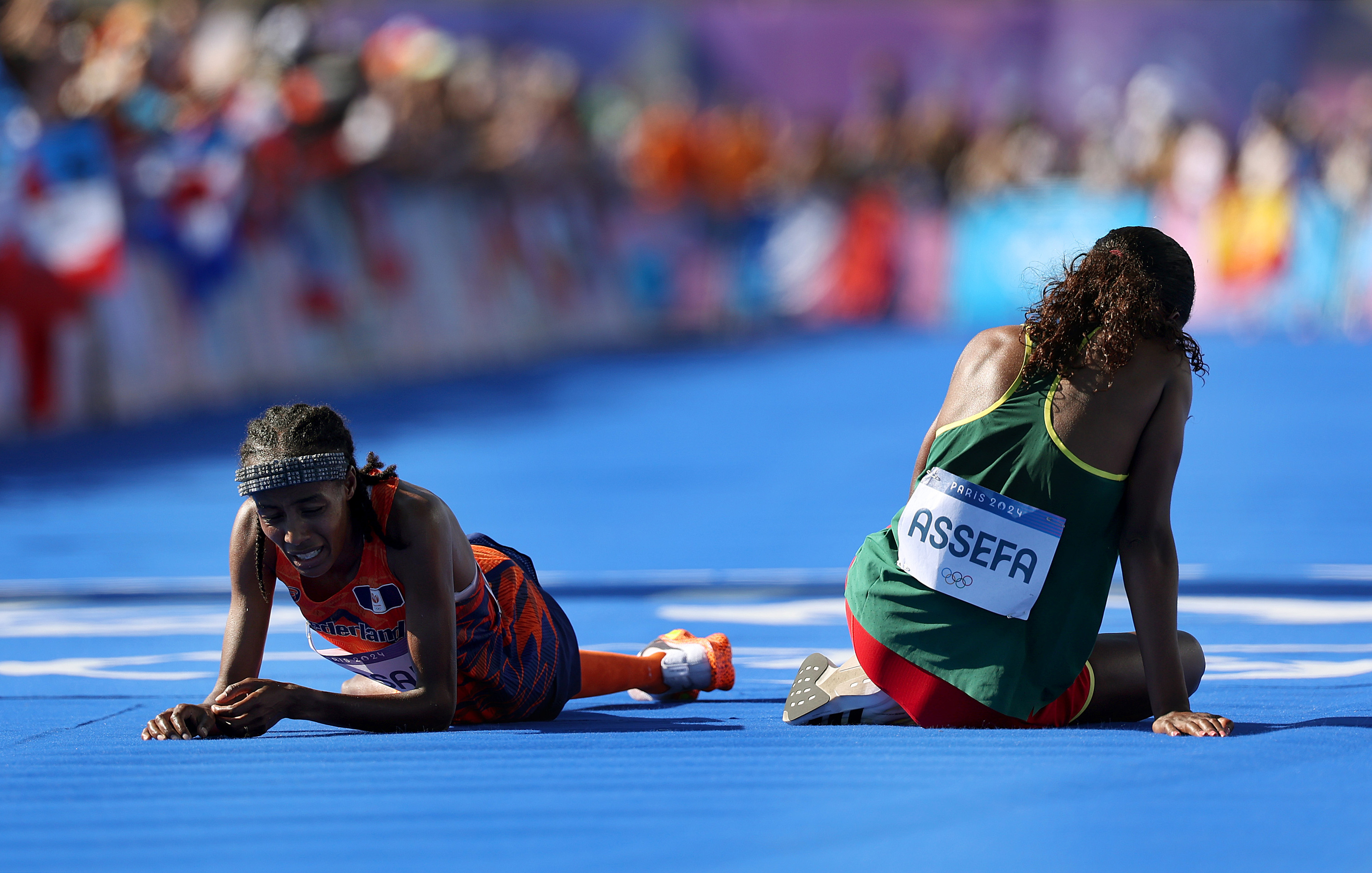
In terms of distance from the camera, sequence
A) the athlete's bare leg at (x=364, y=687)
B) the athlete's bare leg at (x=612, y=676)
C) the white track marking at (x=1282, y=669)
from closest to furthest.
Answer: the athlete's bare leg at (x=364, y=687) → the athlete's bare leg at (x=612, y=676) → the white track marking at (x=1282, y=669)

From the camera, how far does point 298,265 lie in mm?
15633

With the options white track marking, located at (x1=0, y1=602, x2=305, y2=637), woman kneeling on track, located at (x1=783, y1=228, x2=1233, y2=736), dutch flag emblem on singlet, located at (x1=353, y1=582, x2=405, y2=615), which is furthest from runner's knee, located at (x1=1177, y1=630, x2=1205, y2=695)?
white track marking, located at (x1=0, y1=602, x2=305, y2=637)

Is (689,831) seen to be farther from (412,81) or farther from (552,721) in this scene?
(412,81)

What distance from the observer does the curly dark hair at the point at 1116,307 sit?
3.69m

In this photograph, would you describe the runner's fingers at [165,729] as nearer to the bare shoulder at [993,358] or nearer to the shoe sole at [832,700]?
the shoe sole at [832,700]

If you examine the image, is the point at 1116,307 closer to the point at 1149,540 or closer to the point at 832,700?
the point at 1149,540

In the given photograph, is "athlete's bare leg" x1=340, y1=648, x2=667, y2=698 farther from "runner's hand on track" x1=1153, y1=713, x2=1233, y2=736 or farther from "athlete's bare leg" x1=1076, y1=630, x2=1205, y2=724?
"runner's hand on track" x1=1153, y1=713, x2=1233, y2=736

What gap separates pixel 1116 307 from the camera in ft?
12.2

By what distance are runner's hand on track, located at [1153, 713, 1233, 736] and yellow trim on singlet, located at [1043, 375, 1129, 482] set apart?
0.52 metres

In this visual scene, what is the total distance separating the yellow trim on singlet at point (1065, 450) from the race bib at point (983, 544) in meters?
0.13

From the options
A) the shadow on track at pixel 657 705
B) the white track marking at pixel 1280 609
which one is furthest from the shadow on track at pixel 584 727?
the white track marking at pixel 1280 609

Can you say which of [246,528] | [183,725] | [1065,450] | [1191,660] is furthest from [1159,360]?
[183,725]

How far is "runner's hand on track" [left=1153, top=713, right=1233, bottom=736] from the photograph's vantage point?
3.65 meters

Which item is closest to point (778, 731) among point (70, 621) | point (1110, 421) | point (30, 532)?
point (1110, 421)
